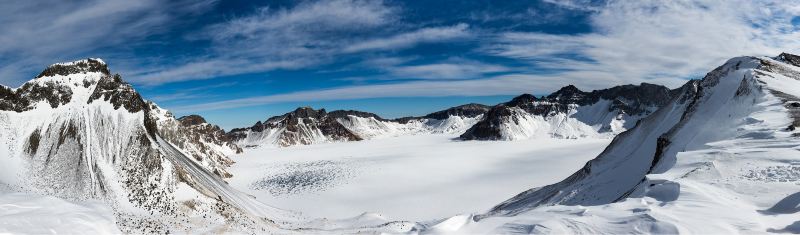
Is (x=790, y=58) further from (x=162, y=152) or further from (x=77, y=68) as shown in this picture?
(x=77, y=68)

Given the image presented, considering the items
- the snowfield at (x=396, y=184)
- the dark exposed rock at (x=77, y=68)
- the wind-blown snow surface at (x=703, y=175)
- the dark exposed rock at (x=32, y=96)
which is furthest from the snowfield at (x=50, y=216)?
the snowfield at (x=396, y=184)

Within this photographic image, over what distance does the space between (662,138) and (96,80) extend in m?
65.0

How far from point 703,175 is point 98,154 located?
5625 centimetres

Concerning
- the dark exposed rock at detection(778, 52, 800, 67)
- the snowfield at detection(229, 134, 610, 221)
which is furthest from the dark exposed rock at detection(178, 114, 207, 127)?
the dark exposed rock at detection(778, 52, 800, 67)

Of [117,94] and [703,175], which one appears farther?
[117,94]

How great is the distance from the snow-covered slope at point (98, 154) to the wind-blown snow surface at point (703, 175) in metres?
30.9

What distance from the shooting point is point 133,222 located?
34.8 meters

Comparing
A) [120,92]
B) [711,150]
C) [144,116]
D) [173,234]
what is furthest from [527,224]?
[120,92]

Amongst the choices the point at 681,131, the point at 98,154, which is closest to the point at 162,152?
the point at 98,154

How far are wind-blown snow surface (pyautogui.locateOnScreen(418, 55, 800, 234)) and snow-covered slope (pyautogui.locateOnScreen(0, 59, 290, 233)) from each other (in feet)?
101

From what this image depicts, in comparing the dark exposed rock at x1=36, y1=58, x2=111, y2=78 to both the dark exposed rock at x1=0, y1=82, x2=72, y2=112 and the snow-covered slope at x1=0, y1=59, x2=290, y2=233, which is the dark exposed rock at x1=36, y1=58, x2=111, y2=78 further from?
the dark exposed rock at x1=0, y1=82, x2=72, y2=112

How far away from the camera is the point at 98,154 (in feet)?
156

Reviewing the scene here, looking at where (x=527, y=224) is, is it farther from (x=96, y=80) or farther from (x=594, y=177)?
(x=96, y=80)

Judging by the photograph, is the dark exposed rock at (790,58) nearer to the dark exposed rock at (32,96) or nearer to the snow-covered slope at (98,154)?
the snow-covered slope at (98,154)
